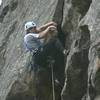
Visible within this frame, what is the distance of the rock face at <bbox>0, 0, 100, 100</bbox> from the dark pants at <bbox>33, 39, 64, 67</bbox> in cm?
21

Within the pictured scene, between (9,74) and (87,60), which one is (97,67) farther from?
(9,74)

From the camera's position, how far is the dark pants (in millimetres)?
13891

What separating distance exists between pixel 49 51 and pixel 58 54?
37 centimetres

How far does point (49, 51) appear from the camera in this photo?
45.8ft

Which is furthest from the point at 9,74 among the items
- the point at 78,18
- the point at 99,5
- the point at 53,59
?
the point at 99,5

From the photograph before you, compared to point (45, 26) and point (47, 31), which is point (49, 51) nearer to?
point (47, 31)

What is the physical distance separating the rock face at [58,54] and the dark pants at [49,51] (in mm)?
214

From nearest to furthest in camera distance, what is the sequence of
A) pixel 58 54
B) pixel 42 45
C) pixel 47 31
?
pixel 47 31 < pixel 42 45 < pixel 58 54

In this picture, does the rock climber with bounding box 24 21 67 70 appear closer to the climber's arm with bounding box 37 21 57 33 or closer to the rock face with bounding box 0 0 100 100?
the climber's arm with bounding box 37 21 57 33

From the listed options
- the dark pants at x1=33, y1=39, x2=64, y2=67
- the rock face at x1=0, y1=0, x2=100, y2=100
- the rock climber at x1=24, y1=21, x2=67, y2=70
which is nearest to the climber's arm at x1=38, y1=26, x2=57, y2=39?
the rock climber at x1=24, y1=21, x2=67, y2=70

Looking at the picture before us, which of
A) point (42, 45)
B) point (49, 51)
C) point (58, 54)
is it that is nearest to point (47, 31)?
point (42, 45)

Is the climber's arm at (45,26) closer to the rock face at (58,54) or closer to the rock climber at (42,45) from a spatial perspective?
the rock climber at (42,45)

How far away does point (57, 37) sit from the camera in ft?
46.8

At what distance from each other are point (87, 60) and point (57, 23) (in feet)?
8.51
